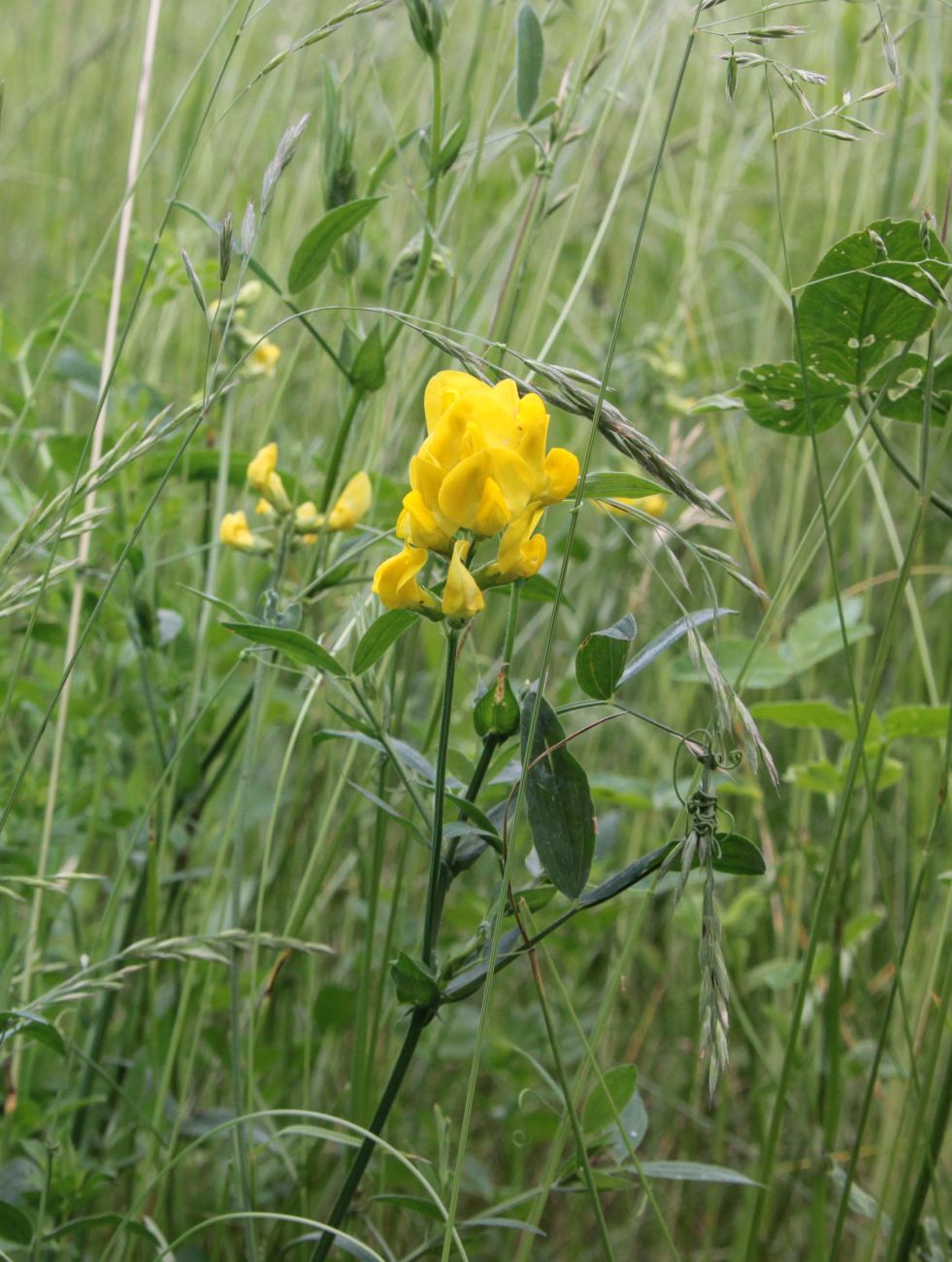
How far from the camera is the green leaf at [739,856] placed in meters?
0.53

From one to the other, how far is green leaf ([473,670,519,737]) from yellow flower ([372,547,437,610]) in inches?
2.1

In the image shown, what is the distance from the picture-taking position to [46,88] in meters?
1.88

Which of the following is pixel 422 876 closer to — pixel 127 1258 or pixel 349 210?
pixel 127 1258

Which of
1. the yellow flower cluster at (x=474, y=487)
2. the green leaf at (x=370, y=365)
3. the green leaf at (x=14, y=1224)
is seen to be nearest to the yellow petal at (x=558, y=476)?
the yellow flower cluster at (x=474, y=487)

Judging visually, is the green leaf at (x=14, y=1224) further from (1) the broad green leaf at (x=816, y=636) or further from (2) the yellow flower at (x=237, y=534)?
(1) the broad green leaf at (x=816, y=636)

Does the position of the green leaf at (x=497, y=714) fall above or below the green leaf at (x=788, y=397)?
below

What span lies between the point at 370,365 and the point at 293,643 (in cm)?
26

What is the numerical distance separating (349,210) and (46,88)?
1489 mm

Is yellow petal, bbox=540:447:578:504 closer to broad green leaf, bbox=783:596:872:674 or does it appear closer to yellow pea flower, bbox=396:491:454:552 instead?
yellow pea flower, bbox=396:491:454:552

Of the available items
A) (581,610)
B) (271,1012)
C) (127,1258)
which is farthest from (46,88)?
(127,1258)

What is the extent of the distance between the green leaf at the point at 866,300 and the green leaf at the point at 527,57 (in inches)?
9.1

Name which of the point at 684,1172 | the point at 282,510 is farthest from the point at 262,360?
the point at 684,1172

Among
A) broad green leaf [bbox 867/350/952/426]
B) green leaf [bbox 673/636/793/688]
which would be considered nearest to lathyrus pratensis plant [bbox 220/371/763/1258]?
broad green leaf [bbox 867/350/952/426]

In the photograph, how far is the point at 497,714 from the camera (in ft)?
1.80
